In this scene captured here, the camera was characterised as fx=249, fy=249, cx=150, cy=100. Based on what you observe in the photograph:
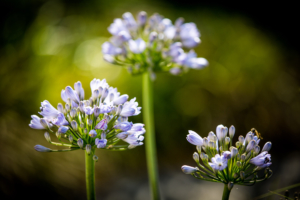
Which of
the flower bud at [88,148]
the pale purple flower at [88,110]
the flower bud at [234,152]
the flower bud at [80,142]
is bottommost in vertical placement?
the flower bud at [234,152]

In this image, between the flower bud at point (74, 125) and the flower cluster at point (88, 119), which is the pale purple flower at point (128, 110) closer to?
the flower cluster at point (88, 119)

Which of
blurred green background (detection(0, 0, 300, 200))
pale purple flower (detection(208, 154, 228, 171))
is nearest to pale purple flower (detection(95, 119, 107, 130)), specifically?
pale purple flower (detection(208, 154, 228, 171))

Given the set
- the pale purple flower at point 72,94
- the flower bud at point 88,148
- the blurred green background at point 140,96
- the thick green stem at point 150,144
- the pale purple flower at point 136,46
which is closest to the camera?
the flower bud at point 88,148

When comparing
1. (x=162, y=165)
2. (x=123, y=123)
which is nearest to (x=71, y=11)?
(x=162, y=165)

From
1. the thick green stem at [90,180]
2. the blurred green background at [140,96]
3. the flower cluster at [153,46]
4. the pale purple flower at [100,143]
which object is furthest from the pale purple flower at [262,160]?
the blurred green background at [140,96]

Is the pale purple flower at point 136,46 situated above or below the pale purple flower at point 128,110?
above

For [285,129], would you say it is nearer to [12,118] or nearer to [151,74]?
[151,74]
